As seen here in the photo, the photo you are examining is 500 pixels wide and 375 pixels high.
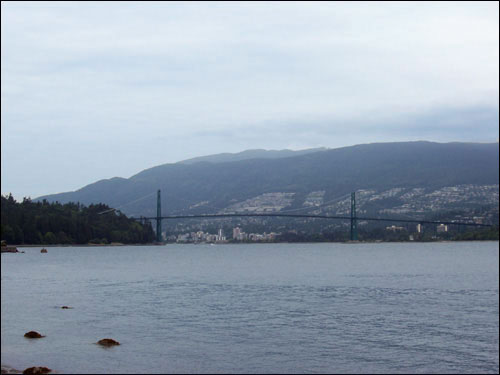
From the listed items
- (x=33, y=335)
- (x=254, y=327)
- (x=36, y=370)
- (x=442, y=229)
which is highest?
(x=442, y=229)

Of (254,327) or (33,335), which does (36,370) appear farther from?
(254,327)

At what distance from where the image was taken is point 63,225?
136 meters

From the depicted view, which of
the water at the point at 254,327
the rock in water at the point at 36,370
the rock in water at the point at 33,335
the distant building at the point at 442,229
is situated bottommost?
the water at the point at 254,327

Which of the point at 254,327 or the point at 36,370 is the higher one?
the point at 36,370

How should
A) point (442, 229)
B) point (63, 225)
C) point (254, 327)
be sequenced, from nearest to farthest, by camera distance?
point (254, 327), point (63, 225), point (442, 229)

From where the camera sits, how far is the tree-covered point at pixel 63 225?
124812 mm

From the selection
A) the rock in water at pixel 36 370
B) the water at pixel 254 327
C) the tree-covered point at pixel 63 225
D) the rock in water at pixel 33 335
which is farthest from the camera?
the tree-covered point at pixel 63 225

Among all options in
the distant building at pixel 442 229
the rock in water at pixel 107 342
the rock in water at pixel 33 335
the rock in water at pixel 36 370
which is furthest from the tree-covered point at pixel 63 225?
the rock in water at pixel 36 370

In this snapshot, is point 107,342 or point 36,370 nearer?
point 36,370

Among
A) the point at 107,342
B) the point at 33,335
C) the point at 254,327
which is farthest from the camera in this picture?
the point at 254,327

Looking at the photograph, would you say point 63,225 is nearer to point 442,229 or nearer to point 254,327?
point 442,229

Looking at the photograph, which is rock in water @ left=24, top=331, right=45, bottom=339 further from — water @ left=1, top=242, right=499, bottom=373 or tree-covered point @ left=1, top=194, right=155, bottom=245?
tree-covered point @ left=1, top=194, right=155, bottom=245

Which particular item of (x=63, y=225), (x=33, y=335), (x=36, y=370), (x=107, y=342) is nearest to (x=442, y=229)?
(x=63, y=225)

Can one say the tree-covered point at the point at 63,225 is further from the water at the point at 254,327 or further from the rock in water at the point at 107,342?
the rock in water at the point at 107,342
